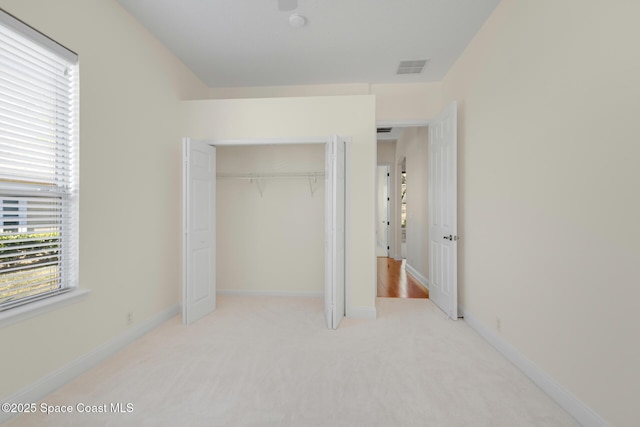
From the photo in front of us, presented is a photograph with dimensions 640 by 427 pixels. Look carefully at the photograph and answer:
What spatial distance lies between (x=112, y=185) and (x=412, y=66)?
3.59 m

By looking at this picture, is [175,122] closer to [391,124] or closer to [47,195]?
[47,195]

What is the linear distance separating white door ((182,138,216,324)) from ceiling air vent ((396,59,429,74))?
261 centimetres

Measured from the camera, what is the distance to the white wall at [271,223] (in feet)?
14.7

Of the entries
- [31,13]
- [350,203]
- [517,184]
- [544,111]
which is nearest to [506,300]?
[517,184]

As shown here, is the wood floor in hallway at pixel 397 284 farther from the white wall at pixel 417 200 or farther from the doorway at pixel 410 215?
the white wall at pixel 417 200

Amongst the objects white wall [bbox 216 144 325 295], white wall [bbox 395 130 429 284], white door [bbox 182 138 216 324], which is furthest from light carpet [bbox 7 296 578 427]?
white wall [bbox 395 130 429 284]

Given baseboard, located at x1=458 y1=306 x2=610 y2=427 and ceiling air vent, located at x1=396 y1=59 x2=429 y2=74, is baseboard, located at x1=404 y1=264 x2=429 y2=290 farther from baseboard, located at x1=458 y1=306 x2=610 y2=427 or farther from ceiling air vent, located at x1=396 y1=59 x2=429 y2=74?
ceiling air vent, located at x1=396 y1=59 x2=429 y2=74

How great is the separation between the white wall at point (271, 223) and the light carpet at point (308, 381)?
1189mm

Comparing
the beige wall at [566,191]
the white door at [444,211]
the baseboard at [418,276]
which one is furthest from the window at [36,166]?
the baseboard at [418,276]

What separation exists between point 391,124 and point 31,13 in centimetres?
376

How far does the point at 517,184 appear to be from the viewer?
249cm

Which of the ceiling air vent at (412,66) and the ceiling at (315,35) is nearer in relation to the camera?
the ceiling at (315,35)

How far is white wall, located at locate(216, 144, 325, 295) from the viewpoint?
447 cm

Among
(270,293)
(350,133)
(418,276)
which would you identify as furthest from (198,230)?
(418,276)
